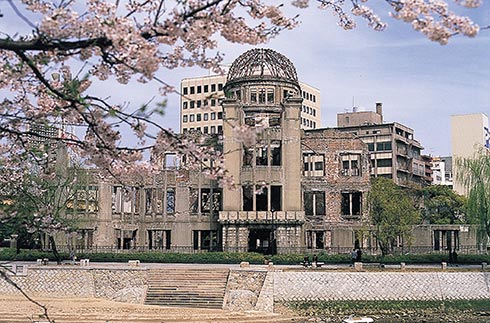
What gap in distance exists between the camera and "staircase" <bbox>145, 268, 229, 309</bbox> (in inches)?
1350

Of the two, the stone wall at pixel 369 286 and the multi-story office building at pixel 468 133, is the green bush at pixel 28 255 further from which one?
the multi-story office building at pixel 468 133

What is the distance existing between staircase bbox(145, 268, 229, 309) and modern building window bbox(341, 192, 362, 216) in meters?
21.7

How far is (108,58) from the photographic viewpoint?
686cm

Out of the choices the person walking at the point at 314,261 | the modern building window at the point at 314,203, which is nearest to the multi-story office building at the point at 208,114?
the modern building window at the point at 314,203

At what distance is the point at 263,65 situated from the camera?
58.9 meters

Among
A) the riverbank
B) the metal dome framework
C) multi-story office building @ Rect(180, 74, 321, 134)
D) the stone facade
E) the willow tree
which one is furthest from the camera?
multi-story office building @ Rect(180, 74, 321, 134)

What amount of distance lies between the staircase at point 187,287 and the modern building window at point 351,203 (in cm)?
2167

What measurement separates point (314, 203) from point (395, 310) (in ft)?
72.7

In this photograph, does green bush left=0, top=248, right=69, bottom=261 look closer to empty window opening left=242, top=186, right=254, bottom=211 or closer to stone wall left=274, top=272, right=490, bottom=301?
empty window opening left=242, top=186, right=254, bottom=211

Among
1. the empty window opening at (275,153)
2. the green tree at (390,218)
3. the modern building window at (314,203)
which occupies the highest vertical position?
the empty window opening at (275,153)

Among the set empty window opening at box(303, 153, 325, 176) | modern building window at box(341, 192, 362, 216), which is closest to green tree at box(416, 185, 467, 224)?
empty window opening at box(303, 153, 325, 176)

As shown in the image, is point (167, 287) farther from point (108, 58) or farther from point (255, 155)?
point (108, 58)

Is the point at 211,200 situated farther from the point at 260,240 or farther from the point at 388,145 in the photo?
the point at 388,145

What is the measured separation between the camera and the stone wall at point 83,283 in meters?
36.4
